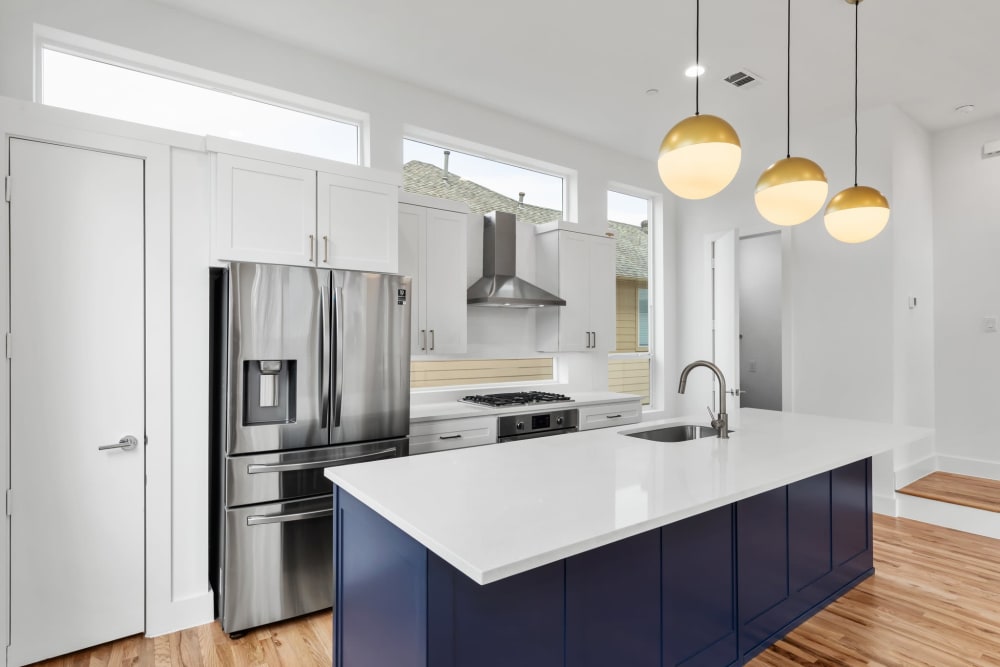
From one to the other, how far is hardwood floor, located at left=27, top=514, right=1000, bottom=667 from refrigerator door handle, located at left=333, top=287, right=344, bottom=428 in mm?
1002

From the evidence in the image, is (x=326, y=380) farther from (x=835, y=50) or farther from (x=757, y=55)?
(x=835, y=50)

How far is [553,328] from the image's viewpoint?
172 inches

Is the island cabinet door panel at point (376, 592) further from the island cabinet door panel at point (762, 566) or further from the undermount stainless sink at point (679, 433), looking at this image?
the undermount stainless sink at point (679, 433)

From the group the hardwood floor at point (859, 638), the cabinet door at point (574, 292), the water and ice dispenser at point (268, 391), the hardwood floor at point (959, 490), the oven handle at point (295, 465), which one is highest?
the cabinet door at point (574, 292)

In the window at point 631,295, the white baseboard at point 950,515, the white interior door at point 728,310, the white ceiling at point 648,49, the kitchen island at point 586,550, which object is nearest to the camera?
the kitchen island at point 586,550

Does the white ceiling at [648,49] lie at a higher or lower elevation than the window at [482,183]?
higher

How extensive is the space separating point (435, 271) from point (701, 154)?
2.09 meters

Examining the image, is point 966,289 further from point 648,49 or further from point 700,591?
point 700,591

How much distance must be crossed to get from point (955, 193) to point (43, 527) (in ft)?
21.6

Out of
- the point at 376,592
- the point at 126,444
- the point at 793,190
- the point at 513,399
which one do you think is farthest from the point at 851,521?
the point at 126,444

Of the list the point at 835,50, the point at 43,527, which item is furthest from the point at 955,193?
the point at 43,527

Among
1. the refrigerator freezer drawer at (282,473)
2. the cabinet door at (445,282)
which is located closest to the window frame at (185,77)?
the cabinet door at (445,282)

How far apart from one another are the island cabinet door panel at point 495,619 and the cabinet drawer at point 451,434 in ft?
5.38

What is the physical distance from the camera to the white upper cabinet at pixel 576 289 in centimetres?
435
